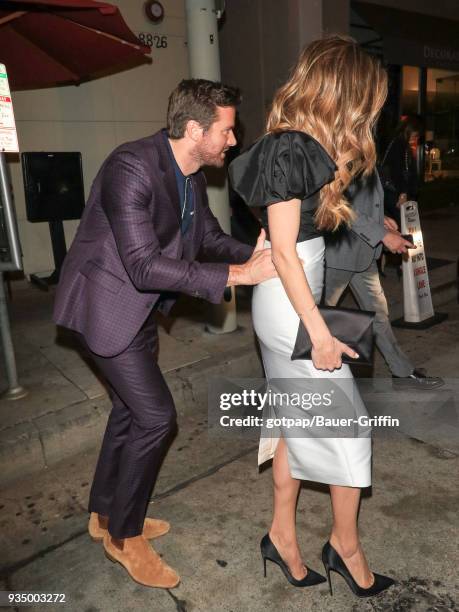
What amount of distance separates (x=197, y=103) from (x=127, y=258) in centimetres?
73

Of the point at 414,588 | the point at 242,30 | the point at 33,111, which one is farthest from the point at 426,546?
the point at 242,30

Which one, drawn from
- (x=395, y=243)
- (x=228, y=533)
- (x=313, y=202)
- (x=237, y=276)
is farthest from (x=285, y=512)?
(x=395, y=243)

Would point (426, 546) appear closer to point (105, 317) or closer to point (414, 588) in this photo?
point (414, 588)

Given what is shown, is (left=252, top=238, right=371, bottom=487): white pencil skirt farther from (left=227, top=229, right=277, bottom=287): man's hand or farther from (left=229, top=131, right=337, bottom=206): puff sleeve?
(left=229, top=131, right=337, bottom=206): puff sleeve

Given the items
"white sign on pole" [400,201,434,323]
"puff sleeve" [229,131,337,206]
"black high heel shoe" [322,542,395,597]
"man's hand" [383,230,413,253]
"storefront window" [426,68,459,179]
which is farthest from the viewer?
"storefront window" [426,68,459,179]

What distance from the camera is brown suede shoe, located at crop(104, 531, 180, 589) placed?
2.31 m

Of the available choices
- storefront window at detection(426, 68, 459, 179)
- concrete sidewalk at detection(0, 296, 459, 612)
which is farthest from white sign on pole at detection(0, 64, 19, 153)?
storefront window at detection(426, 68, 459, 179)

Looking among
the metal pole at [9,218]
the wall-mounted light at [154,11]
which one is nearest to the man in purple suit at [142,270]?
the metal pole at [9,218]

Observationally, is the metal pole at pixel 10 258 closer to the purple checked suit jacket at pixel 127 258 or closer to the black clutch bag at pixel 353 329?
the purple checked suit jacket at pixel 127 258

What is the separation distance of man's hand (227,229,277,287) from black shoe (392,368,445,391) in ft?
8.17

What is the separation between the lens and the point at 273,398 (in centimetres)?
216

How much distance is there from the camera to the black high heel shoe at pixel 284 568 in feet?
7.45

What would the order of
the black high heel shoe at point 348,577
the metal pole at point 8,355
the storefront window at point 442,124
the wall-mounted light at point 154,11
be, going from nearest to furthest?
1. the black high heel shoe at point 348,577
2. the metal pole at point 8,355
3. the wall-mounted light at point 154,11
4. the storefront window at point 442,124

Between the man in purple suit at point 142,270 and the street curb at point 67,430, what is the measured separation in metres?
1.11
